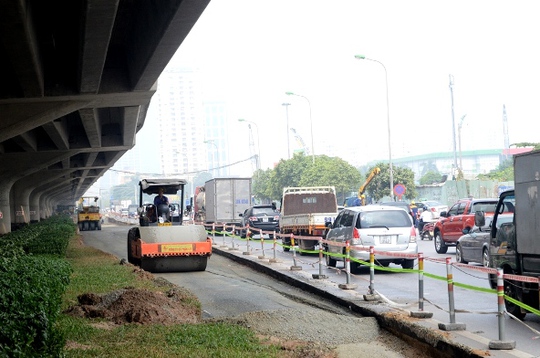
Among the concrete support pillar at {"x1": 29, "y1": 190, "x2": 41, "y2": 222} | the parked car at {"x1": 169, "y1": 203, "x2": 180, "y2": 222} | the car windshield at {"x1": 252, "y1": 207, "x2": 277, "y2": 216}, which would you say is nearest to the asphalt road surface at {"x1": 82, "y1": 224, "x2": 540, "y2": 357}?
the parked car at {"x1": 169, "y1": 203, "x2": 180, "y2": 222}

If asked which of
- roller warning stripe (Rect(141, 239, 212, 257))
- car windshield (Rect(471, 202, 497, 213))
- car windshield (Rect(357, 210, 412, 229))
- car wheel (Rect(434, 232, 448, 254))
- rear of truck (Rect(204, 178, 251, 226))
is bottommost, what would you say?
car wheel (Rect(434, 232, 448, 254))

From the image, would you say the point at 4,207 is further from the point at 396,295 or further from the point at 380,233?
the point at 396,295

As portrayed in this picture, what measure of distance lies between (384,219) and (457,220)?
6.73 meters

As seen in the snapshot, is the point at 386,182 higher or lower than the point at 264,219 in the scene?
higher

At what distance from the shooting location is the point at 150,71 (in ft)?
70.8

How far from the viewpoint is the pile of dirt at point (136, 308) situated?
12625 mm

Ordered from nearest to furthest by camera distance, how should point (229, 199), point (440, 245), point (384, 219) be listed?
point (384, 219) → point (440, 245) → point (229, 199)

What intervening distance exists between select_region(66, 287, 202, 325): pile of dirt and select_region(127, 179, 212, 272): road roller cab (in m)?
8.16

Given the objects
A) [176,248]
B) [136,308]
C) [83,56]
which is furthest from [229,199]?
[136,308]

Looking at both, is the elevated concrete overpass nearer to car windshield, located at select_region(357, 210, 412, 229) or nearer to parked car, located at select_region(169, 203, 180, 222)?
parked car, located at select_region(169, 203, 180, 222)

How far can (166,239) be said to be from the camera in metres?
23.4

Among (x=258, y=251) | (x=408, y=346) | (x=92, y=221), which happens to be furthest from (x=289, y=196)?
(x=92, y=221)

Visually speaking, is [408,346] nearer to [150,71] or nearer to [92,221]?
[150,71]

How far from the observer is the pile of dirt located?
12.6m
